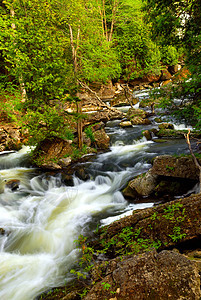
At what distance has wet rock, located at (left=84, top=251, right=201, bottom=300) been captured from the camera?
2.04 m

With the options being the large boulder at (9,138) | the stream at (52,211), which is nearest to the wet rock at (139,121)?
the stream at (52,211)

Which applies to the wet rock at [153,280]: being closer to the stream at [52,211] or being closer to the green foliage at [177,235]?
the green foliage at [177,235]

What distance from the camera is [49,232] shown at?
532 centimetres

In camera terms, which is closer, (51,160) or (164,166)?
(164,166)

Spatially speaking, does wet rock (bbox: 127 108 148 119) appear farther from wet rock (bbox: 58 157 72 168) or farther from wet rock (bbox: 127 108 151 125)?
wet rock (bbox: 58 157 72 168)

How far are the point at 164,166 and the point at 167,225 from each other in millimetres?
2496

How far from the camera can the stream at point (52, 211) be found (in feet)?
13.0

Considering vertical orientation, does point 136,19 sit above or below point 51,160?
above

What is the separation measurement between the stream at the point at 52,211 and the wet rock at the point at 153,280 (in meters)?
1.72

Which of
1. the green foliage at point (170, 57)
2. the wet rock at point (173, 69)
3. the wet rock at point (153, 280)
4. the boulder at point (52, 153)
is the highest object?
the green foliage at point (170, 57)

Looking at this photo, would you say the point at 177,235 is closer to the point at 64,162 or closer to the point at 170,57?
the point at 64,162

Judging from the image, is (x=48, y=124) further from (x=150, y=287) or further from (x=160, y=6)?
(x=150, y=287)

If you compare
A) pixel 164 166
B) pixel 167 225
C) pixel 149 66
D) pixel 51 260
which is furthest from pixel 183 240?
pixel 149 66

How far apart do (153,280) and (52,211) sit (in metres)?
4.77
